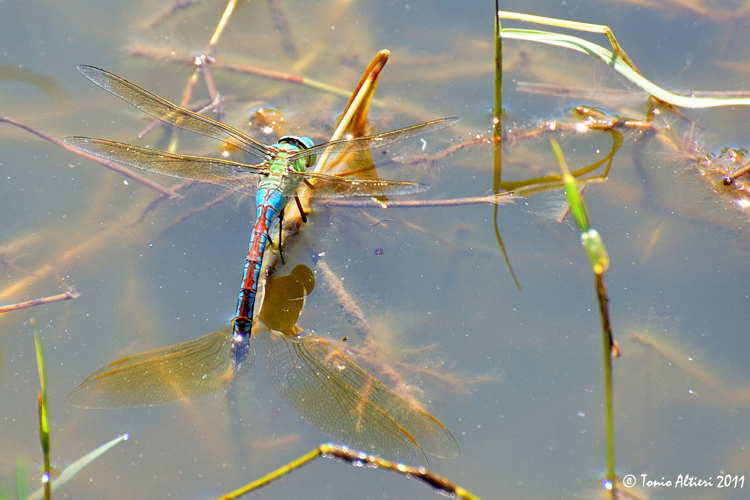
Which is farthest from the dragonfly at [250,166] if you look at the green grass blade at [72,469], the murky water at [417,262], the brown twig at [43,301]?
the brown twig at [43,301]

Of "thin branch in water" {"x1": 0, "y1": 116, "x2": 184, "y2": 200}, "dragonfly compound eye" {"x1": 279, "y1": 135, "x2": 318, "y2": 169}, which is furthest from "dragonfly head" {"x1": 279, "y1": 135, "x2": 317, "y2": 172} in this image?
"thin branch in water" {"x1": 0, "y1": 116, "x2": 184, "y2": 200}

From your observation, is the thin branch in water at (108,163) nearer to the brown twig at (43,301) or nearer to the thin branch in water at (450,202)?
the brown twig at (43,301)

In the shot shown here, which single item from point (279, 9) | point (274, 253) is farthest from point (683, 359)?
point (279, 9)

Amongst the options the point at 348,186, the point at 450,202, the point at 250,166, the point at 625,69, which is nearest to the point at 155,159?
the point at 250,166

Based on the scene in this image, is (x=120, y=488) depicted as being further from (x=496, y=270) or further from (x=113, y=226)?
(x=496, y=270)

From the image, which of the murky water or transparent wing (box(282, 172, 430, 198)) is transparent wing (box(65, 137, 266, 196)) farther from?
transparent wing (box(282, 172, 430, 198))

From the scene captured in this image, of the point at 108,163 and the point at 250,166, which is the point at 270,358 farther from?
the point at 108,163
